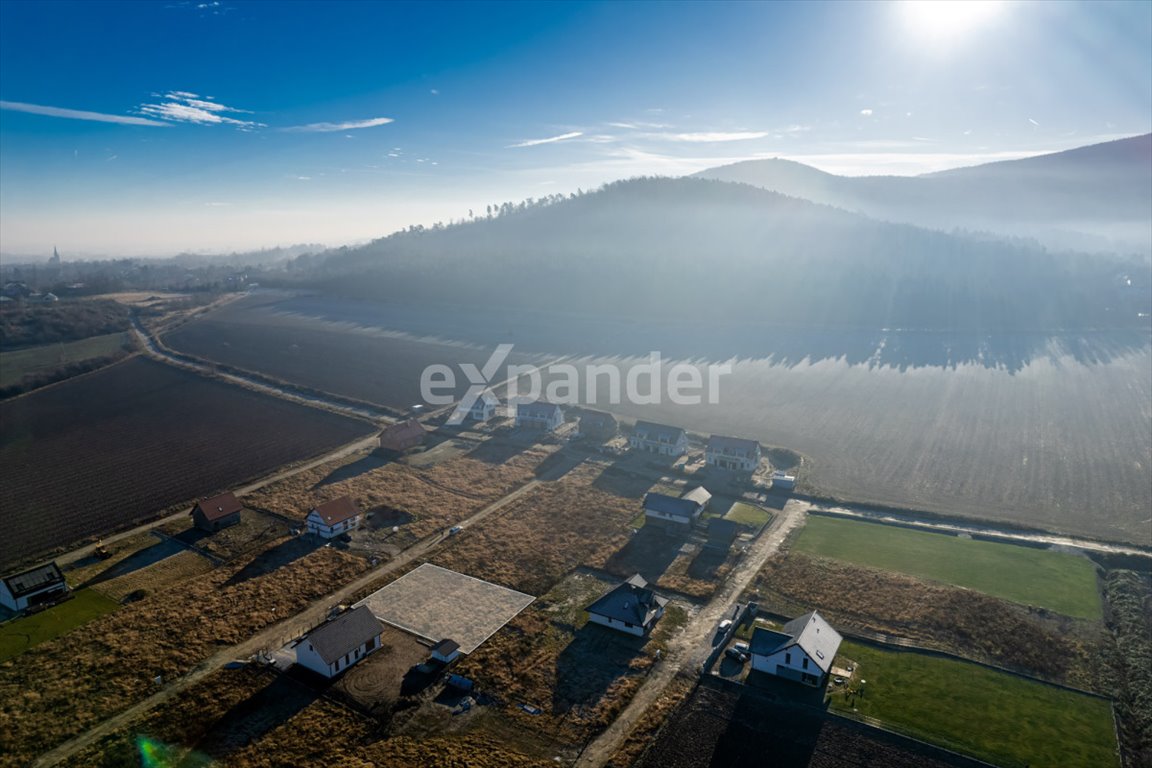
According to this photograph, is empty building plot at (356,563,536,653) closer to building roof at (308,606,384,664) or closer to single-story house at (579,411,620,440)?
building roof at (308,606,384,664)

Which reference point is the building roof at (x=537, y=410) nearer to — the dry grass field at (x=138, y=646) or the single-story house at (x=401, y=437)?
the single-story house at (x=401, y=437)

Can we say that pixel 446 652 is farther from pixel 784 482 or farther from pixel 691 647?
pixel 784 482

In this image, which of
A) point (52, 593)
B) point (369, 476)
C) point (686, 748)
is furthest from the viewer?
point (369, 476)

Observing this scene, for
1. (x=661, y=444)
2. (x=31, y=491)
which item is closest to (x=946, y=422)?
(x=661, y=444)

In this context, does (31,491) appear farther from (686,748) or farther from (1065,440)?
(1065,440)

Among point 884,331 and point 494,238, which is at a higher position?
point 494,238

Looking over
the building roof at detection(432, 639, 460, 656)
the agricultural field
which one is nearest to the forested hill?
the agricultural field

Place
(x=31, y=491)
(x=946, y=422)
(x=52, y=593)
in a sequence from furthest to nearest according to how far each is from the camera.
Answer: (x=946, y=422)
(x=31, y=491)
(x=52, y=593)

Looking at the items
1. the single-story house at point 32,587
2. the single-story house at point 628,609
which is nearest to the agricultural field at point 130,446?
the single-story house at point 32,587
